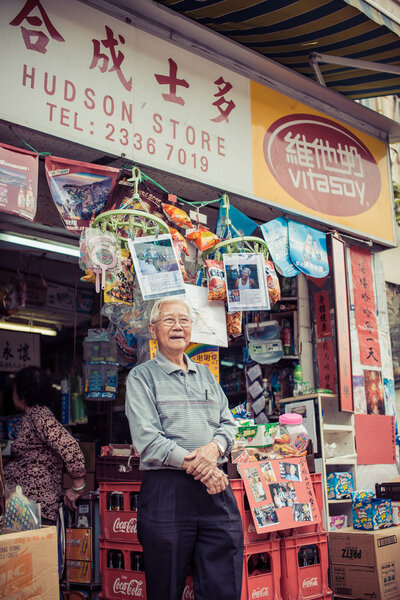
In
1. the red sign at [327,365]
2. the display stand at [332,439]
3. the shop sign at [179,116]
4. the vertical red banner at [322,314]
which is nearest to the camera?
the shop sign at [179,116]

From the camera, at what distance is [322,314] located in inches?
231

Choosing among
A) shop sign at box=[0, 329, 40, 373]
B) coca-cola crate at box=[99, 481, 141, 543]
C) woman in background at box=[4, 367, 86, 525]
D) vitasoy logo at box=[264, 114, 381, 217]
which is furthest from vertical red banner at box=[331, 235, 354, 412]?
shop sign at box=[0, 329, 40, 373]

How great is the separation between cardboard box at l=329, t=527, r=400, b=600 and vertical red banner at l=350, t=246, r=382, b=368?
6.19 feet

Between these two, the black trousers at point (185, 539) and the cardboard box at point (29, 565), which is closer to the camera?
the cardboard box at point (29, 565)

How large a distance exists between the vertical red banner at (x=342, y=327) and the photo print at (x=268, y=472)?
1.53 metres

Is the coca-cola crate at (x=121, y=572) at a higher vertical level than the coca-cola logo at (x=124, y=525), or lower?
lower

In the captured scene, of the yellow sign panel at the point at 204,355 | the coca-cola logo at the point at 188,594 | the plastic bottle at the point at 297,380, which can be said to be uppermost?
the yellow sign panel at the point at 204,355

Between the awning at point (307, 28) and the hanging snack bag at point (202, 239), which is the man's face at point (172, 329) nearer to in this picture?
the hanging snack bag at point (202, 239)

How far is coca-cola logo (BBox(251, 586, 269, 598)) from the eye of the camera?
148 inches

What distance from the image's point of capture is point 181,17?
470cm

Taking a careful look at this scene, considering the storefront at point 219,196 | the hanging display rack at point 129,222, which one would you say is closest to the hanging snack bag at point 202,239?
the storefront at point 219,196

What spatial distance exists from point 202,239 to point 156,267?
2.21 feet

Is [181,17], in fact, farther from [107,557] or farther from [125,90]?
[107,557]

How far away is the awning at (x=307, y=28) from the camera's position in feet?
16.0
